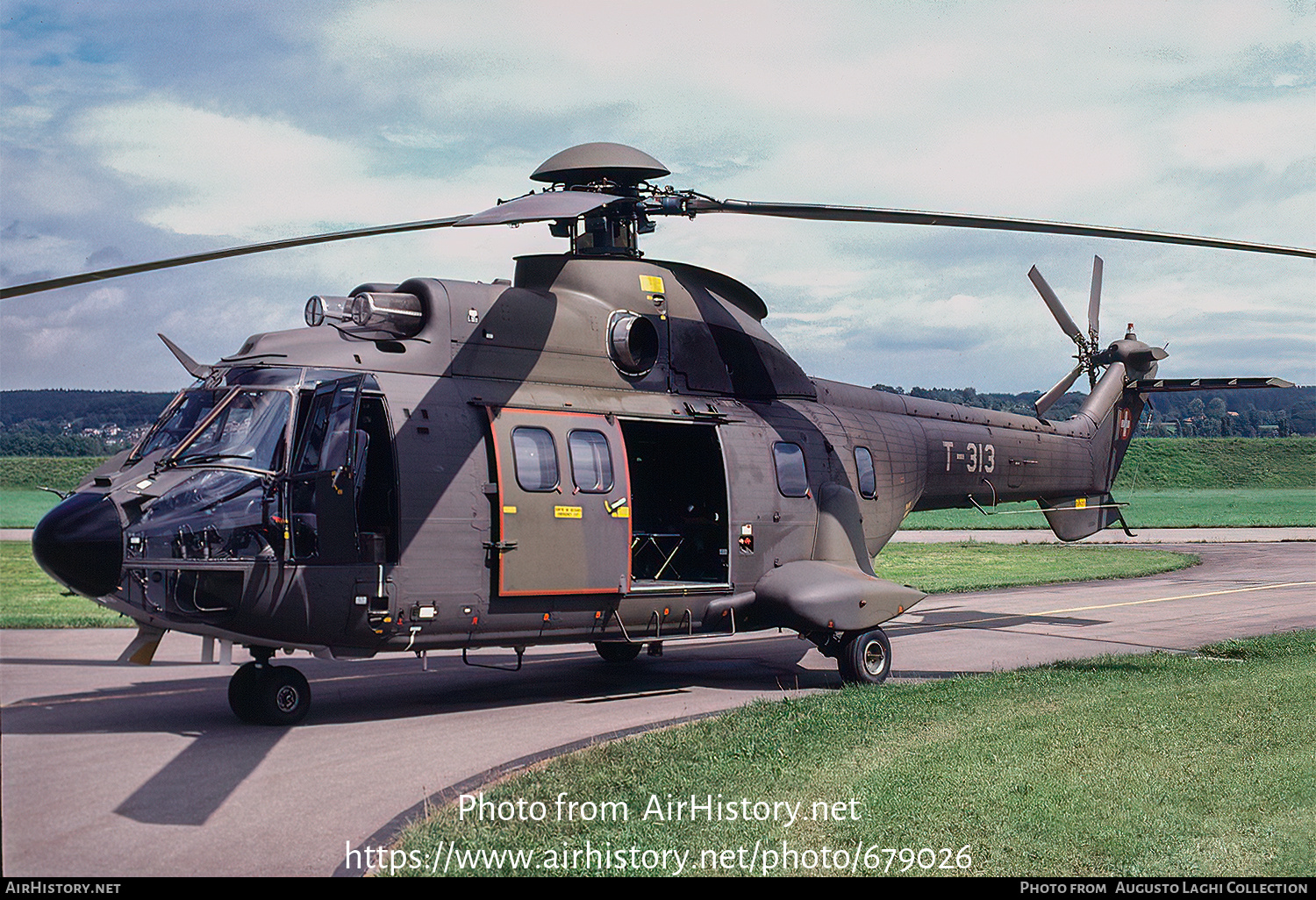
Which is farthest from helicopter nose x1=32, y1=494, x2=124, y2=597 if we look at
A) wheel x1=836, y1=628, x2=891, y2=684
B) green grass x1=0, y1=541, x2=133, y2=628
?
wheel x1=836, y1=628, x2=891, y2=684

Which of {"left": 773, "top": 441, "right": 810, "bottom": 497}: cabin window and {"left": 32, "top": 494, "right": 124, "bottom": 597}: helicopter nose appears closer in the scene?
{"left": 32, "top": 494, "right": 124, "bottom": 597}: helicopter nose

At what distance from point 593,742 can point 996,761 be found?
11.2 ft

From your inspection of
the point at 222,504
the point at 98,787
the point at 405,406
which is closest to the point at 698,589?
the point at 405,406

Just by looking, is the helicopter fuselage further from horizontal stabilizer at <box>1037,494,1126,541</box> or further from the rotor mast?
horizontal stabilizer at <box>1037,494,1126,541</box>

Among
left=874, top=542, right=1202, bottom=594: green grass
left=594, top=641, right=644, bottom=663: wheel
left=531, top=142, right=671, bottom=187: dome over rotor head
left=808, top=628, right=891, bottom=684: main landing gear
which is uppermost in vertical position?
left=531, top=142, right=671, bottom=187: dome over rotor head

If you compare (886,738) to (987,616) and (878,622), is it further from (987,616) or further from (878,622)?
(987,616)

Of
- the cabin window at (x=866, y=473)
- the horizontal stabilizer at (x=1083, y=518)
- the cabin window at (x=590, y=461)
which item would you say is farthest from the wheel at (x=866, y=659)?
the horizontal stabilizer at (x=1083, y=518)

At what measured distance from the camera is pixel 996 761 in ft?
28.9

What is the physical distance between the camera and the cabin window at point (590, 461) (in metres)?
11.7

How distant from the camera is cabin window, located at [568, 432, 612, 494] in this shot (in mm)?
11742

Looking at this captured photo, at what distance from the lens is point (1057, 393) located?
20.8 m

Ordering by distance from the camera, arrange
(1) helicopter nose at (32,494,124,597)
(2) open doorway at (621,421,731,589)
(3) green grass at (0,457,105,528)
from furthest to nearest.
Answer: (2) open doorway at (621,421,731,589) → (3) green grass at (0,457,105,528) → (1) helicopter nose at (32,494,124,597)

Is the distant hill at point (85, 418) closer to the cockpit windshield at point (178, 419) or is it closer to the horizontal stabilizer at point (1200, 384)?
the cockpit windshield at point (178, 419)

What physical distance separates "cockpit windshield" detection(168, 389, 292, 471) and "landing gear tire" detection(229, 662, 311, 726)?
205 cm
